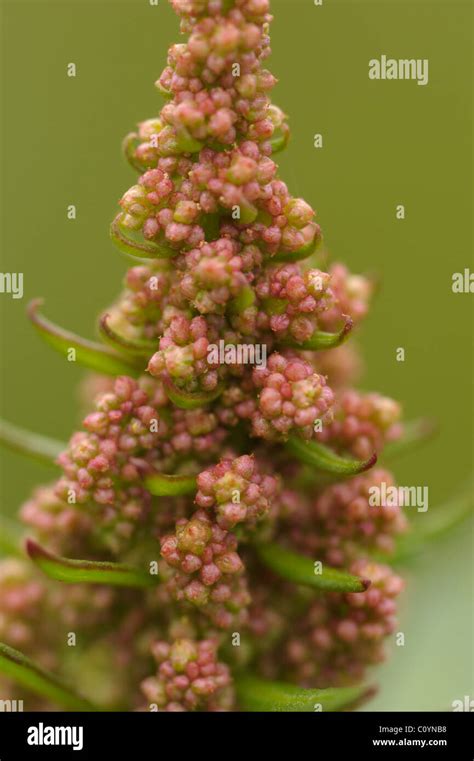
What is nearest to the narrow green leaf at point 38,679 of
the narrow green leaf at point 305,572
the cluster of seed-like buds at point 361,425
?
the narrow green leaf at point 305,572

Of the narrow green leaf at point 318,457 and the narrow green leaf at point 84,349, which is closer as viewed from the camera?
the narrow green leaf at point 318,457

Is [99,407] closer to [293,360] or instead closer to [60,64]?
[293,360]

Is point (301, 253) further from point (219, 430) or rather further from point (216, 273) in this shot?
point (219, 430)

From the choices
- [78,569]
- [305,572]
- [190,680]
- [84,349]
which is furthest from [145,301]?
[190,680]
